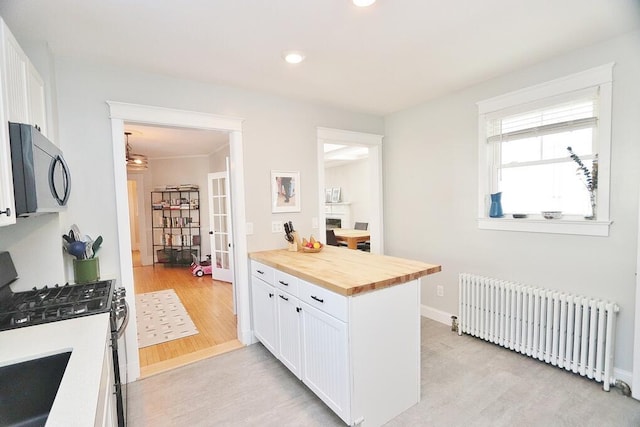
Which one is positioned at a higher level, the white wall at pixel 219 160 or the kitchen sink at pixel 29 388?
the white wall at pixel 219 160

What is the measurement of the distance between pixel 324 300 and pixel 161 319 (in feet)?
9.24

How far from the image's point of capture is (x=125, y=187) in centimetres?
240

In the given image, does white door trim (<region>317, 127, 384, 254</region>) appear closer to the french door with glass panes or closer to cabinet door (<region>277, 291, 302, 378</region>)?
cabinet door (<region>277, 291, 302, 378</region>)

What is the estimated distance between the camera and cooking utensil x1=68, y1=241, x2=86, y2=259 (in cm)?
211

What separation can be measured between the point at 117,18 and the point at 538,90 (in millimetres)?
3077

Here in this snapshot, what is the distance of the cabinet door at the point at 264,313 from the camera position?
2.57 metres

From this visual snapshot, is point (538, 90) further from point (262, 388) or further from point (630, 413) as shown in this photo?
point (262, 388)

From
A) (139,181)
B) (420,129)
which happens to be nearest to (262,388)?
(420,129)

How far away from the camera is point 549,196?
2.60m

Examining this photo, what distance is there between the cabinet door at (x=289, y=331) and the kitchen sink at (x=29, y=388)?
4.32ft

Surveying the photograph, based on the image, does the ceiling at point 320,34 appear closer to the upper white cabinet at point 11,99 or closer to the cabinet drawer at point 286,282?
the upper white cabinet at point 11,99

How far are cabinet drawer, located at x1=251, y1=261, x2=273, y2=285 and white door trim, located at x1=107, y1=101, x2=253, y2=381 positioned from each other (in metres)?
0.14

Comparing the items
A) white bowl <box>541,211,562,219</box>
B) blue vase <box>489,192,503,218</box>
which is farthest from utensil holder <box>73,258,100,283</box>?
white bowl <box>541,211,562,219</box>

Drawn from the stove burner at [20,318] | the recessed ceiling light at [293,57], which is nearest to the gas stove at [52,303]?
the stove burner at [20,318]
